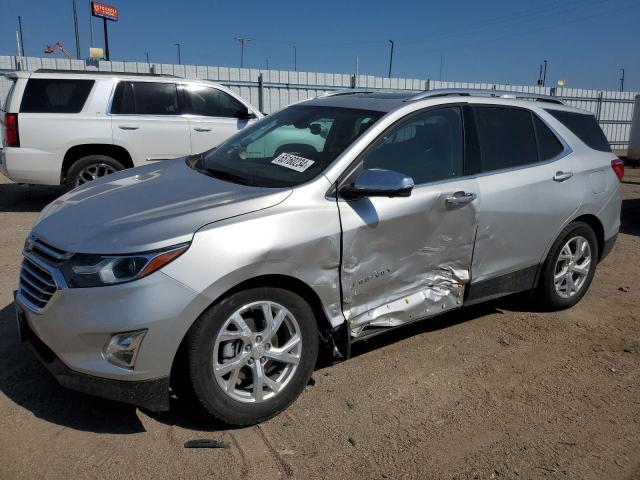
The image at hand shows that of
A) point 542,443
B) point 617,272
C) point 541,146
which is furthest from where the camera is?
point 617,272

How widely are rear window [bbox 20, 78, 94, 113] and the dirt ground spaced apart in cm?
428

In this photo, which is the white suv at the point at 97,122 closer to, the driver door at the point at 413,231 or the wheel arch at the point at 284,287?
the driver door at the point at 413,231

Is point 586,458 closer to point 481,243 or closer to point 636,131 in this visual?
point 481,243

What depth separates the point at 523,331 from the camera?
14.4 ft

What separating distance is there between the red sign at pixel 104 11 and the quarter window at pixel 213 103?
28793 mm

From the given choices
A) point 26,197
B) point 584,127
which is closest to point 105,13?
point 26,197

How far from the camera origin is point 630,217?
8672mm

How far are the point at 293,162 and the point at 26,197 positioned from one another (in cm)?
732

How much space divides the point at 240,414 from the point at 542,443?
1.57 metres

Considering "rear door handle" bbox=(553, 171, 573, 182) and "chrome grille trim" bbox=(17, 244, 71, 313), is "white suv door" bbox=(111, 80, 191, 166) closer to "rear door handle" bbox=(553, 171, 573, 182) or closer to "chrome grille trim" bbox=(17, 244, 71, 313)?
"chrome grille trim" bbox=(17, 244, 71, 313)

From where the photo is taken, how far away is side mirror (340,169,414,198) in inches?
124

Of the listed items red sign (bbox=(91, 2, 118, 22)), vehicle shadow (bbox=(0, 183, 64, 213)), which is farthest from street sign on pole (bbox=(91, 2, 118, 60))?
vehicle shadow (bbox=(0, 183, 64, 213))

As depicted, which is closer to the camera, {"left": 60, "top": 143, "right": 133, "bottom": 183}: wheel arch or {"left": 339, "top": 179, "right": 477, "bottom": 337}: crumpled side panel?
{"left": 339, "top": 179, "right": 477, "bottom": 337}: crumpled side panel

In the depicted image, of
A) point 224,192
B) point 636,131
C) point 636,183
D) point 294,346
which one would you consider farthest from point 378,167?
point 636,131
